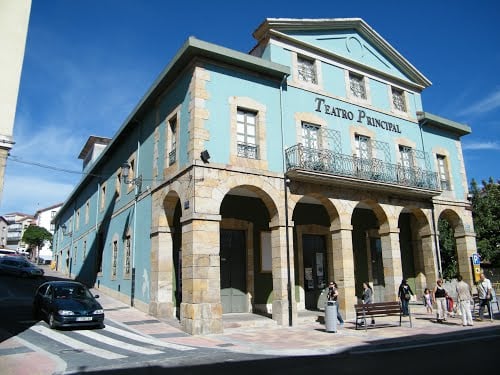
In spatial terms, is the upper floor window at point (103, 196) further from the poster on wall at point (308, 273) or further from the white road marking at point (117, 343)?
the white road marking at point (117, 343)

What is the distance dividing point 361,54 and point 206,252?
36.9ft

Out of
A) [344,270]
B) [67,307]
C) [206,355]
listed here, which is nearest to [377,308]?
[344,270]

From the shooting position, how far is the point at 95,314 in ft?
36.6

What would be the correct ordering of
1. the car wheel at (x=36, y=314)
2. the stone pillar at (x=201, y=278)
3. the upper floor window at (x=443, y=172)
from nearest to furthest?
1. the stone pillar at (x=201, y=278)
2. the car wheel at (x=36, y=314)
3. the upper floor window at (x=443, y=172)

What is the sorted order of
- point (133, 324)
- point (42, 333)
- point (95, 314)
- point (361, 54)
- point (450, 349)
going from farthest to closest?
point (361, 54), point (133, 324), point (95, 314), point (42, 333), point (450, 349)

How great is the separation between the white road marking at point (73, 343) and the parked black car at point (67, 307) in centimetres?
28

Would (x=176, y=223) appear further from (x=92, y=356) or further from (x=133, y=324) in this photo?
(x=92, y=356)

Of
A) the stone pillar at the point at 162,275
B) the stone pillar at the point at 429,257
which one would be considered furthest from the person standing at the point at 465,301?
the stone pillar at the point at 162,275

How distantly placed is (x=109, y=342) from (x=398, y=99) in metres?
15.5

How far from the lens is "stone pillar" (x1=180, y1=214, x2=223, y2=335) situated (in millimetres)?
10906

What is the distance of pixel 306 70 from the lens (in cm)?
1550

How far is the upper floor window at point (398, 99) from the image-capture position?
1836 cm

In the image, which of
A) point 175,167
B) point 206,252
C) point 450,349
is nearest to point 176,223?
point 175,167

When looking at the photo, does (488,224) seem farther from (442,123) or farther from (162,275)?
(162,275)
